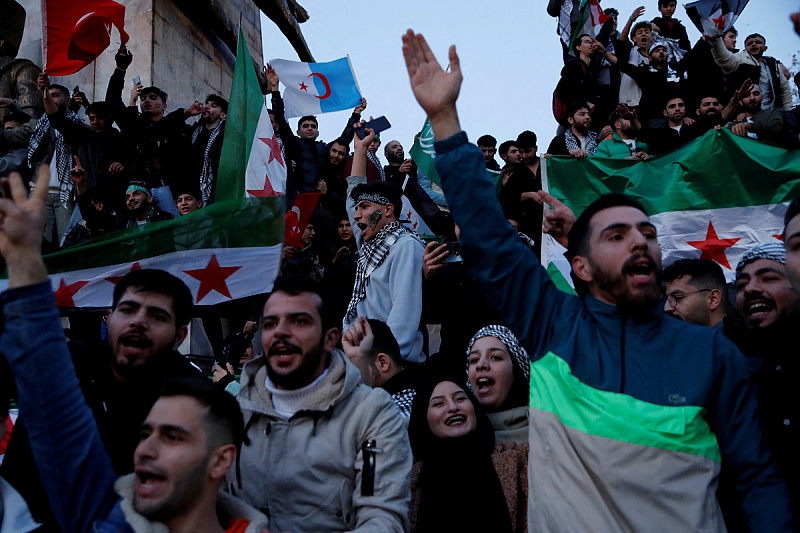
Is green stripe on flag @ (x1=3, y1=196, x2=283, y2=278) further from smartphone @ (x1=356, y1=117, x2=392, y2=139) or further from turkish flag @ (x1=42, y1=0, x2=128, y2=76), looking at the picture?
turkish flag @ (x1=42, y1=0, x2=128, y2=76)

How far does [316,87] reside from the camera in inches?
363

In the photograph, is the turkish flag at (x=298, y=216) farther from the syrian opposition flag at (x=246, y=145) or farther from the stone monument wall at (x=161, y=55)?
the stone monument wall at (x=161, y=55)

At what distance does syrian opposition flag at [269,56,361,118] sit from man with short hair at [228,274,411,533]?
660cm

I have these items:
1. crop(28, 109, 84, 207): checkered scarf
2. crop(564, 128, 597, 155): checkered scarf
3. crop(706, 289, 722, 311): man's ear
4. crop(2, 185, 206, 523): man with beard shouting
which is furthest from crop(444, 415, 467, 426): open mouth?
crop(28, 109, 84, 207): checkered scarf

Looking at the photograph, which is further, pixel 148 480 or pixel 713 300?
pixel 713 300

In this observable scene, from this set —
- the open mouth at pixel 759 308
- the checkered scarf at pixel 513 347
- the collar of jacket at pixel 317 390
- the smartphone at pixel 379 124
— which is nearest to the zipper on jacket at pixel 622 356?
the collar of jacket at pixel 317 390

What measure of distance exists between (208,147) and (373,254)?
3.94 meters

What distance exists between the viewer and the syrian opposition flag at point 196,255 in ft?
15.2

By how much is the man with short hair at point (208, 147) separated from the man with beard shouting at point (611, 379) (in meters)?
5.69

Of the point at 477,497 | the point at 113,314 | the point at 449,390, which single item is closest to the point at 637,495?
the point at 477,497

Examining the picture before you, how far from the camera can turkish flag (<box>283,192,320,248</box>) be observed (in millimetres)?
6863

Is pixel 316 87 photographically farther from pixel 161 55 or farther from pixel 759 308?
pixel 759 308

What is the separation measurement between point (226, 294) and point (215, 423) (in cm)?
258

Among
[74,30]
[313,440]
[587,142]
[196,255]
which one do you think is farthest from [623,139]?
[74,30]
